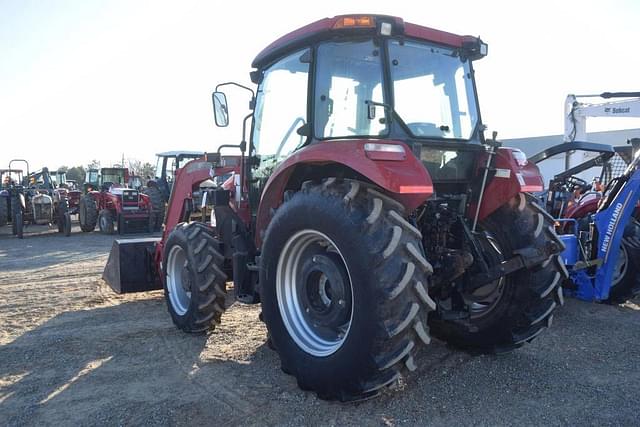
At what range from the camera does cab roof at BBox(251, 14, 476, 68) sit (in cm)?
350

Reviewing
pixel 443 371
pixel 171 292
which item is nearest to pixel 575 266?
pixel 443 371

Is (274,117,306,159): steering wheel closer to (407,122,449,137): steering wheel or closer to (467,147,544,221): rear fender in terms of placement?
(407,122,449,137): steering wheel

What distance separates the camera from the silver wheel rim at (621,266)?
606 centimetres

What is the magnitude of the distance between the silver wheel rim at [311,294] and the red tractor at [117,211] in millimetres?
12298

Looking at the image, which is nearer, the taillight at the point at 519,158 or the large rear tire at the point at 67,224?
the taillight at the point at 519,158

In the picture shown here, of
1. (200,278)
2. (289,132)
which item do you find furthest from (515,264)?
(200,278)

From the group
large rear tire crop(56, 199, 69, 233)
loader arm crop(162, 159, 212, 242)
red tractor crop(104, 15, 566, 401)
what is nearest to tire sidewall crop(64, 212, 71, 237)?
large rear tire crop(56, 199, 69, 233)

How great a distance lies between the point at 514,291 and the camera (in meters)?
3.98

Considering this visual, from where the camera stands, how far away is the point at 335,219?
3.14 metres

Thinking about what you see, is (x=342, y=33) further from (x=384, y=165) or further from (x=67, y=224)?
(x=67, y=224)

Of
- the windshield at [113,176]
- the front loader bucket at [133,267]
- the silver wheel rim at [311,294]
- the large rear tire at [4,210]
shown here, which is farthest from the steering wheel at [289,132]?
the windshield at [113,176]

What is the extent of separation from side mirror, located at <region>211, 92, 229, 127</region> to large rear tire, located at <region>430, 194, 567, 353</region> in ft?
7.89

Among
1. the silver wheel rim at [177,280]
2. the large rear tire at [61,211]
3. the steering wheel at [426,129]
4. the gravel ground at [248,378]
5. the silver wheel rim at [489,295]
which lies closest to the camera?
the gravel ground at [248,378]

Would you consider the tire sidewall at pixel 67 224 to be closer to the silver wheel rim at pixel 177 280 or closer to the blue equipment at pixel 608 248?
the silver wheel rim at pixel 177 280
